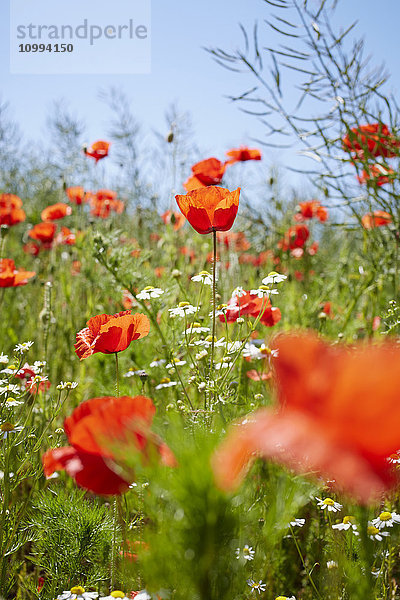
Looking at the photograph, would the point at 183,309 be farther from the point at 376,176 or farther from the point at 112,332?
the point at 376,176

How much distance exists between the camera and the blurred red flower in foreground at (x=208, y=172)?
1446mm

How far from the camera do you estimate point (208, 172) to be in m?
1.46

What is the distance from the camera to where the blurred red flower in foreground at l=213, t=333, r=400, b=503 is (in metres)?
0.29

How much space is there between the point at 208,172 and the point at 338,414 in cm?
124

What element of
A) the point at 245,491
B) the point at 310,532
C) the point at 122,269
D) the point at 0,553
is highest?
the point at 122,269

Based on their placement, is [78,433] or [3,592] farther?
[3,592]

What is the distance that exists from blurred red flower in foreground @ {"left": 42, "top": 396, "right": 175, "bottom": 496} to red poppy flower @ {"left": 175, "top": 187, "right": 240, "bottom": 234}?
44 centimetres

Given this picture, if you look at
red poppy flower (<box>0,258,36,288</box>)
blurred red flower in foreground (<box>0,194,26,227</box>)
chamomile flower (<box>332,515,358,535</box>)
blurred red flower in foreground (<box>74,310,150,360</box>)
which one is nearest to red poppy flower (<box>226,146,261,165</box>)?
red poppy flower (<box>0,258,36,288</box>)

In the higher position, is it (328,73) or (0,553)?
(328,73)

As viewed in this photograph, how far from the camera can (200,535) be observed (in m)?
0.39

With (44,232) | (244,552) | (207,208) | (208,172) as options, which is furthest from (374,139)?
(44,232)

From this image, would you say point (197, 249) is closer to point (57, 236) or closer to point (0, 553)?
point (57, 236)

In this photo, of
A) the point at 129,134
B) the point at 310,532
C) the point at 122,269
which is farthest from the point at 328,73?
the point at 129,134

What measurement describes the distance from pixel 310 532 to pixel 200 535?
2.93 feet
